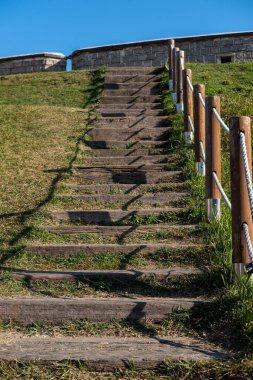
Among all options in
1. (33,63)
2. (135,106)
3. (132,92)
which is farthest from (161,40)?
(135,106)

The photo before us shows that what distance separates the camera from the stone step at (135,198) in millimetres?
6141

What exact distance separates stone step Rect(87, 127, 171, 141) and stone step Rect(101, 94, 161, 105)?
7.15ft

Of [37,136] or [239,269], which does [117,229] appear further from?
[37,136]

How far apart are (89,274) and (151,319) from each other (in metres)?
0.75

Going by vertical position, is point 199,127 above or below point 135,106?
below

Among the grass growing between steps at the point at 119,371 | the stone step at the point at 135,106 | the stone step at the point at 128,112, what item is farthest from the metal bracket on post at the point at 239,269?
the stone step at the point at 135,106

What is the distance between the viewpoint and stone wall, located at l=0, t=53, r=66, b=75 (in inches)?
676

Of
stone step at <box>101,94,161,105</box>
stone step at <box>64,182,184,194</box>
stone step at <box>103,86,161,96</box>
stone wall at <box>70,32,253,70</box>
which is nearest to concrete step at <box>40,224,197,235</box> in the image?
stone step at <box>64,182,184,194</box>

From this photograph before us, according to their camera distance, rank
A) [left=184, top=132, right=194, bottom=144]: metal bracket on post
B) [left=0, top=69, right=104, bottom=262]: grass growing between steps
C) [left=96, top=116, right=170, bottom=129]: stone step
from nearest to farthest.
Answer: [left=0, top=69, right=104, bottom=262]: grass growing between steps, [left=184, top=132, right=194, bottom=144]: metal bracket on post, [left=96, top=116, right=170, bottom=129]: stone step

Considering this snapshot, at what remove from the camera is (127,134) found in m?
8.95

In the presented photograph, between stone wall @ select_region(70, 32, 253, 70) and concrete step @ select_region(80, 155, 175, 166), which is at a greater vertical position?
stone wall @ select_region(70, 32, 253, 70)

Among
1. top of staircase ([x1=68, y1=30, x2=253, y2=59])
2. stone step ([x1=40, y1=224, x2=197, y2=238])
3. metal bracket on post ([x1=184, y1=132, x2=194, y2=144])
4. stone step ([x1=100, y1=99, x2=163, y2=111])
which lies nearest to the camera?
stone step ([x1=40, y1=224, x2=197, y2=238])

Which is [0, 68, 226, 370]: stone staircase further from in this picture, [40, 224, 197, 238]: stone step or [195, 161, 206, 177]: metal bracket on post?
[195, 161, 206, 177]: metal bracket on post

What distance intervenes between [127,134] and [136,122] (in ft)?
1.63
